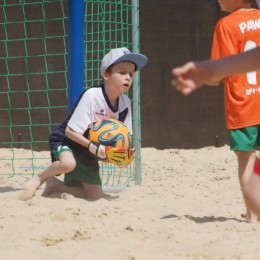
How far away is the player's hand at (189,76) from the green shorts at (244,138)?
6.06ft

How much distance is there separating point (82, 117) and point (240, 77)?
4.26ft

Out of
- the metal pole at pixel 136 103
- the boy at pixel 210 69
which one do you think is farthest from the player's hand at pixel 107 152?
the boy at pixel 210 69

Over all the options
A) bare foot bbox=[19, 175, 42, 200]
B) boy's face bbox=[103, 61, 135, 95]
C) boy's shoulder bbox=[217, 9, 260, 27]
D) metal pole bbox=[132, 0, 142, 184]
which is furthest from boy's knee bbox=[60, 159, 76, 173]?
boy's shoulder bbox=[217, 9, 260, 27]

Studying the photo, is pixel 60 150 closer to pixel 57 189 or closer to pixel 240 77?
pixel 57 189

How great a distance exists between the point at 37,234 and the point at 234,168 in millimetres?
3316

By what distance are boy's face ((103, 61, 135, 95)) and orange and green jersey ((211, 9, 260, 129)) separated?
959 mm

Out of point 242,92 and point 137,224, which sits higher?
point 242,92

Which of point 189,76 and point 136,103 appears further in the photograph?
point 136,103

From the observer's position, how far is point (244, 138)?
4051 millimetres

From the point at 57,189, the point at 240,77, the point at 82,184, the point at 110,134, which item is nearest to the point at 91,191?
the point at 82,184

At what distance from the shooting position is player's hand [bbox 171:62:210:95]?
2.11 meters

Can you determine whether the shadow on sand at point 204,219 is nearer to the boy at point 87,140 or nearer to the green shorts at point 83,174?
the boy at point 87,140

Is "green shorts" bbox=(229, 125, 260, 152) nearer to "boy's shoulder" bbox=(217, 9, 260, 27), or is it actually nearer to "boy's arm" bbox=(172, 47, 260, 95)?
"boy's shoulder" bbox=(217, 9, 260, 27)

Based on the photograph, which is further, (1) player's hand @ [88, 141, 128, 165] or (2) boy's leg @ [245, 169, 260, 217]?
(1) player's hand @ [88, 141, 128, 165]
